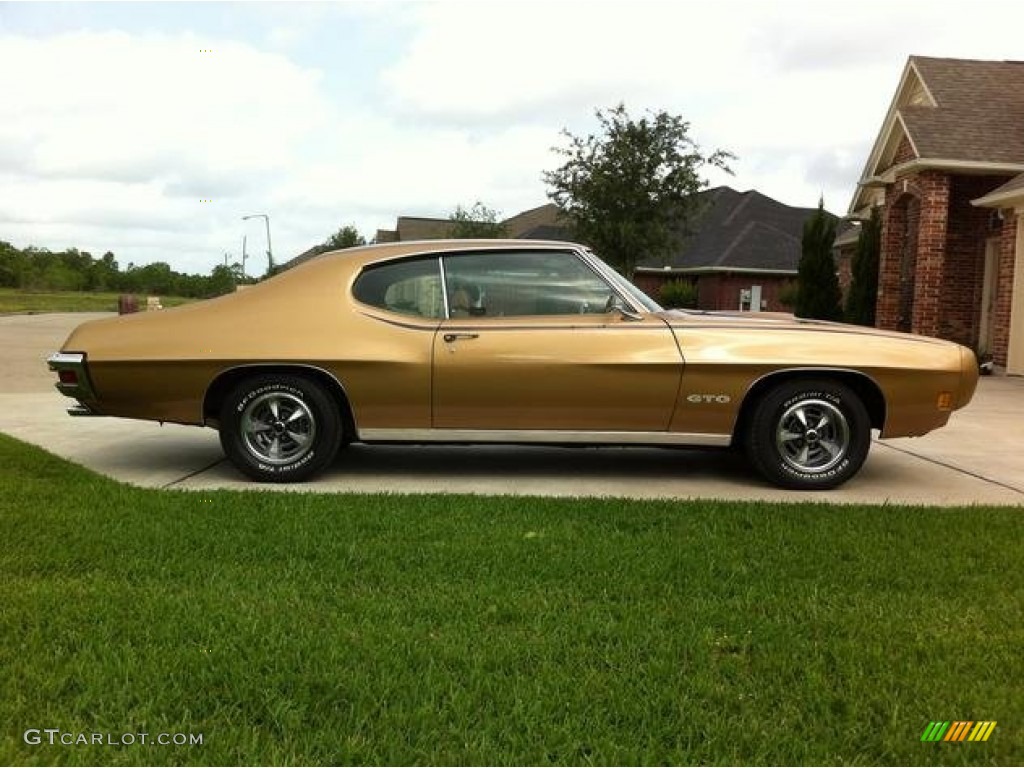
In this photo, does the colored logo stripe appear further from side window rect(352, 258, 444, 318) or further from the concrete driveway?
side window rect(352, 258, 444, 318)

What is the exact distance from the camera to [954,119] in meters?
15.9

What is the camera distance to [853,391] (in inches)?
223

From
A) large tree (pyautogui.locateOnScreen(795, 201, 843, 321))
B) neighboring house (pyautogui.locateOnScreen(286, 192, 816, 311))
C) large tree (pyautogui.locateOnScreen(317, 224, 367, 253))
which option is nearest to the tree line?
large tree (pyautogui.locateOnScreen(317, 224, 367, 253))

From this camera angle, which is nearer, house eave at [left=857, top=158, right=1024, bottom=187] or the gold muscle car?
the gold muscle car

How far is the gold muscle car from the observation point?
18.1 feet

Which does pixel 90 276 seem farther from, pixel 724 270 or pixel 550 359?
pixel 550 359

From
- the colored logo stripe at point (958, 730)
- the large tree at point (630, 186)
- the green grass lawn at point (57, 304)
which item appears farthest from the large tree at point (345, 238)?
the colored logo stripe at point (958, 730)

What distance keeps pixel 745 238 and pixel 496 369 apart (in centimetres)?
2983

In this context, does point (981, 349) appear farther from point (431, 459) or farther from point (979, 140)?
point (431, 459)

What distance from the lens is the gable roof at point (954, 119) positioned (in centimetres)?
1502

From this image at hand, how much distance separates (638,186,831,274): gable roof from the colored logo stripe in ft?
91.4

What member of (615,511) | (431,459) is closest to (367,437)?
(431,459)

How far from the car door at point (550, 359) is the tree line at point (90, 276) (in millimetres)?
77616

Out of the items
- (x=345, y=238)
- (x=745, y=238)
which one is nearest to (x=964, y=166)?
(x=745, y=238)
